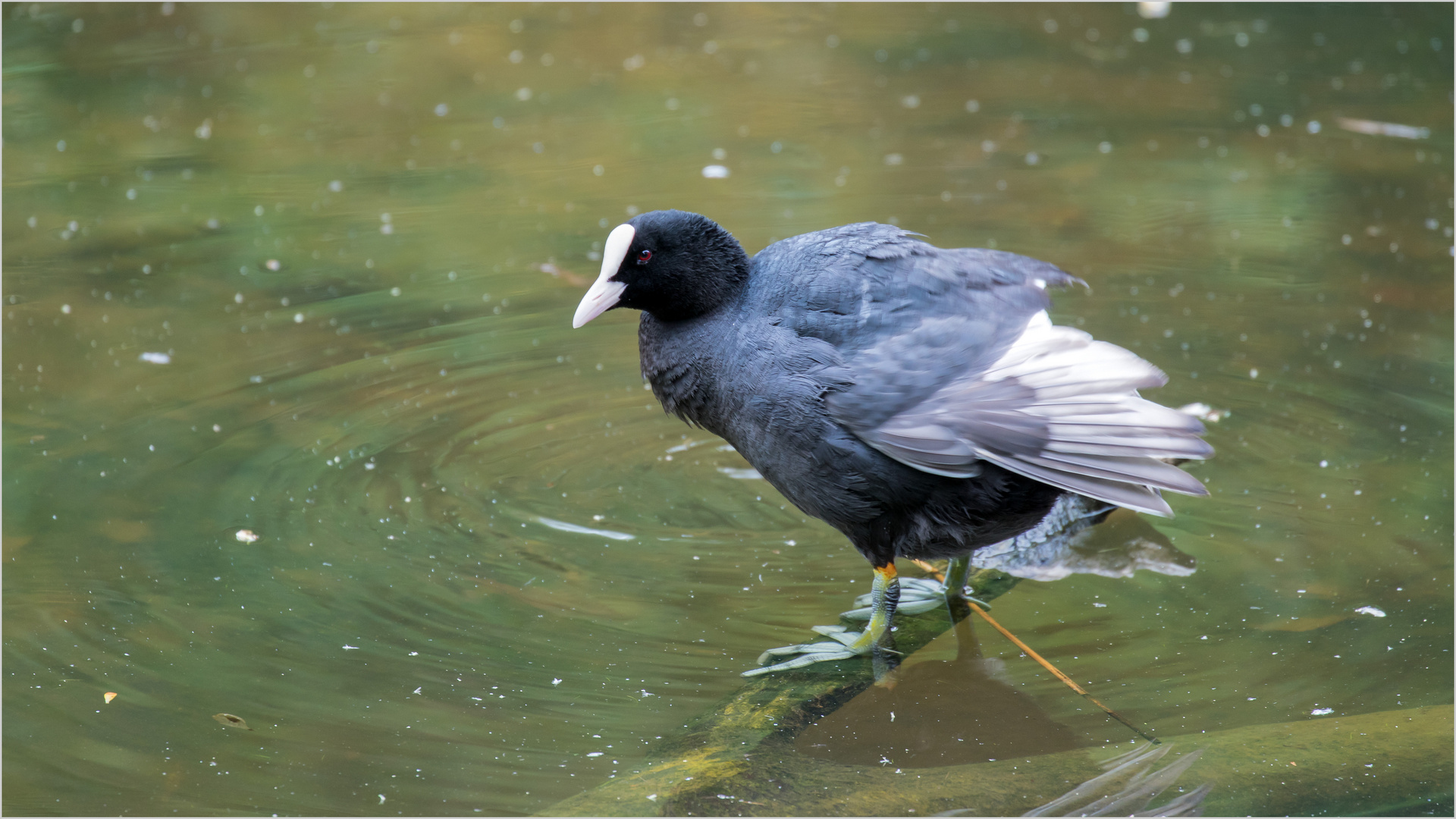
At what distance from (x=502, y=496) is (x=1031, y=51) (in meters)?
6.32

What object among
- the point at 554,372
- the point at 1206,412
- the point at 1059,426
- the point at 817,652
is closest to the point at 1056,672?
the point at 817,652

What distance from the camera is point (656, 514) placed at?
3961 millimetres

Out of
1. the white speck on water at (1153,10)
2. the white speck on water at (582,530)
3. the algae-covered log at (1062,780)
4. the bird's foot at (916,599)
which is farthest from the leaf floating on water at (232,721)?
the white speck on water at (1153,10)

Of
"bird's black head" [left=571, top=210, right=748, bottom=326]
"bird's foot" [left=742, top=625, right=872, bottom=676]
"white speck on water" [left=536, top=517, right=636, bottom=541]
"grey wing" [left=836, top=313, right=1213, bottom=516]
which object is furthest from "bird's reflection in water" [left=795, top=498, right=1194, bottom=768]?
"bird's black head" [left=571, top=210, right=748, bottom=326]

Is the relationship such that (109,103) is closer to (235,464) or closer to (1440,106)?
(235,464)

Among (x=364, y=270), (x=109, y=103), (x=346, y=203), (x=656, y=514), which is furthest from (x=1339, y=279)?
(x=109, y=103)

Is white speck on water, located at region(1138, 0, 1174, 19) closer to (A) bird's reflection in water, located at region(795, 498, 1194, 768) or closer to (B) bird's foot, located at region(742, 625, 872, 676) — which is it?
(A) bird's reflection in water, located at region(795, 498, 1194, 768)

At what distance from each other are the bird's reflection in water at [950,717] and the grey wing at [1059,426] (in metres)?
0.60

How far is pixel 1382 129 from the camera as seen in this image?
24.1ft

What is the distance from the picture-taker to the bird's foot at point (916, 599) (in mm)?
3541

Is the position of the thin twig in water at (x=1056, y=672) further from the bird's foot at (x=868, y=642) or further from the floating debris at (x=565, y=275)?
the floating debris at (x=565, y=275)

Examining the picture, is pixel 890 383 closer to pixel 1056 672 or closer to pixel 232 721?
pixel 1056 672

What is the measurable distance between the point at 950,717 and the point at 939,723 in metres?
0.04

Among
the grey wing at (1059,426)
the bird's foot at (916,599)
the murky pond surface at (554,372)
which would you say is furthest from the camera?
the bird's foot at (916,599)
